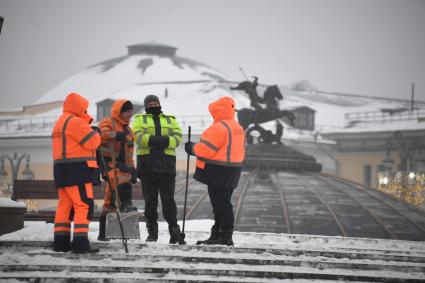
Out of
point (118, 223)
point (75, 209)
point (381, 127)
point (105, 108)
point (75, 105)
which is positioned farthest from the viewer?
point (381, 127)

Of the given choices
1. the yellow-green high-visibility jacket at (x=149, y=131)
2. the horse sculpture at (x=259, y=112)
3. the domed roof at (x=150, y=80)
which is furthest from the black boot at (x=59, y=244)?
the domed roof at (x=150, y=80)

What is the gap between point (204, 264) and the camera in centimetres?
857

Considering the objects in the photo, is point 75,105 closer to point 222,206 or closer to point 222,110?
point 222,110

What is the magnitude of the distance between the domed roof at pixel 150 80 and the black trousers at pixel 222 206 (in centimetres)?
3858

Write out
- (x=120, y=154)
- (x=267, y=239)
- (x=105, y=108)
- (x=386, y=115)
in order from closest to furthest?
(x=120, y=154) < (x=267, y=239) < (x=105, y=108) < (x=386, y=115)

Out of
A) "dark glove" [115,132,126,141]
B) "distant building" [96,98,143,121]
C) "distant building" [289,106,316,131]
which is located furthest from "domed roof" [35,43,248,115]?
"dark glove" [115,132,126,141]

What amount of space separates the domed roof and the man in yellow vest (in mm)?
38611

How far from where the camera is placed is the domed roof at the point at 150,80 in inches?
2016

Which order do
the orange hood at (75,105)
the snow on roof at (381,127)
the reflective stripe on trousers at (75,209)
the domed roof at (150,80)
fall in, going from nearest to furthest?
the reflective stripe on trousers at (75,209), the orange hood at (75,105), the snow on roof at (381,127), the domed roof at (150,80)

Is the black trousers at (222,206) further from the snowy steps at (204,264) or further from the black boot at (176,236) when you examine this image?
the snowy steps at (204,264)

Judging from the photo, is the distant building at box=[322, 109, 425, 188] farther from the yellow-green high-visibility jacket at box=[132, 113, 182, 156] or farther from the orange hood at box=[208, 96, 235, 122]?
the yellow-green high-visibility jacket at box=[132, 113, 182, 156]

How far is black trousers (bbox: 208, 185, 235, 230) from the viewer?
32.1 feet

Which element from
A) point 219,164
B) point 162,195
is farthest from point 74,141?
point 219,164

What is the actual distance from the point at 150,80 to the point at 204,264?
54107 mm
